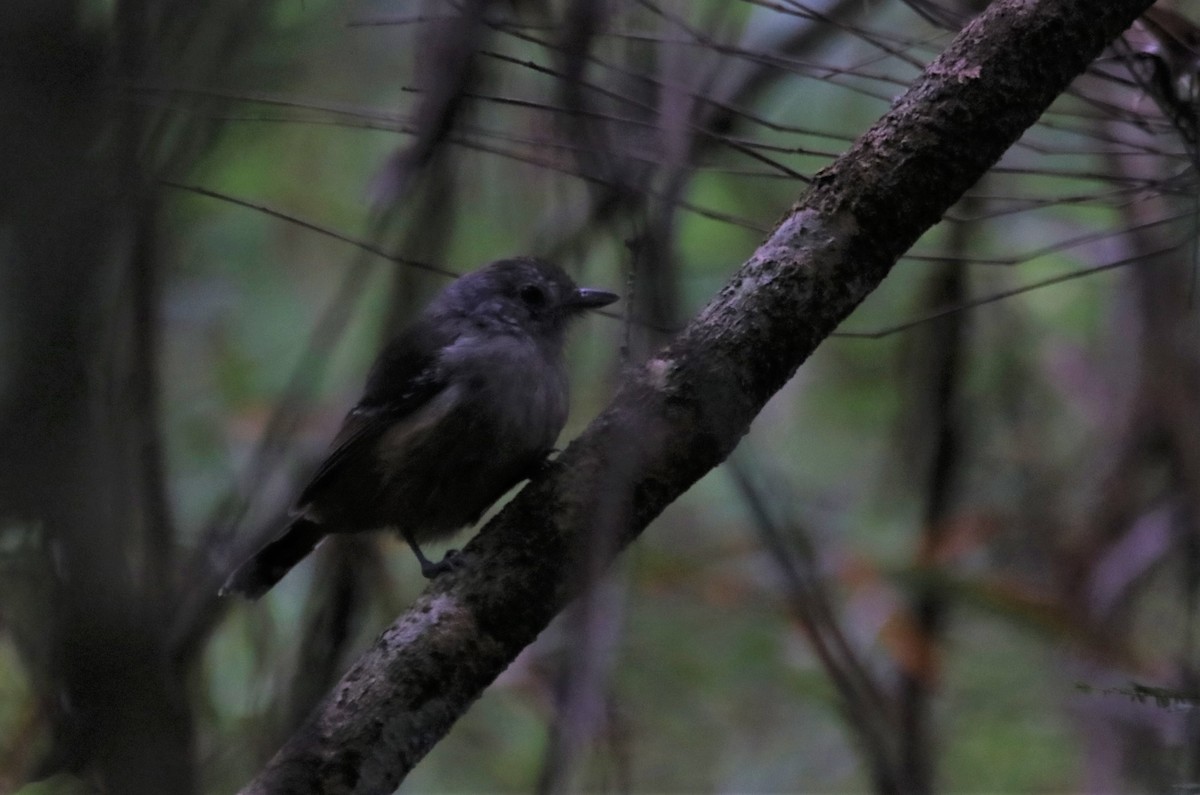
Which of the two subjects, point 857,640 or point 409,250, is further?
point 857,640

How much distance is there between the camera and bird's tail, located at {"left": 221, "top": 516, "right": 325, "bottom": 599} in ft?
12.0

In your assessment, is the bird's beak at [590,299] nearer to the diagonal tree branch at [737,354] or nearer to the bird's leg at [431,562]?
the bird's leg at [431,562]

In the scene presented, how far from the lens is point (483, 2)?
73.0 inches

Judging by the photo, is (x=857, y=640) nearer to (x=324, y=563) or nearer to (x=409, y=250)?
(x=324, y=563)

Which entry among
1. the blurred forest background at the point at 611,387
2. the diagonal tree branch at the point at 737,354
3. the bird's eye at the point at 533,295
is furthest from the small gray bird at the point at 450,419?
the diagonal tree branch at the point at 737,354

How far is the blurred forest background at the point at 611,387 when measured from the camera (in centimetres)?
129

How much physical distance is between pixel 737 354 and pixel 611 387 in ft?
1.98

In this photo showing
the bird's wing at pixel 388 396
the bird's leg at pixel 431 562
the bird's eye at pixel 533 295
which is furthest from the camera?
the bird's eye at pixel 533 295

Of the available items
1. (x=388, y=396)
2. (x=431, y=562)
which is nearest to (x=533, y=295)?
(x=388, y=396)

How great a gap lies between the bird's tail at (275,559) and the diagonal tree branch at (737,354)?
1415 mm

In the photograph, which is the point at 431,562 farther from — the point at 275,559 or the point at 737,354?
the point at 737,354

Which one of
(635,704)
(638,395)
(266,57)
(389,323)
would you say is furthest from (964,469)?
(266,57)

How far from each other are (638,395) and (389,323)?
1.45m

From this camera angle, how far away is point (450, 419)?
3389mm
